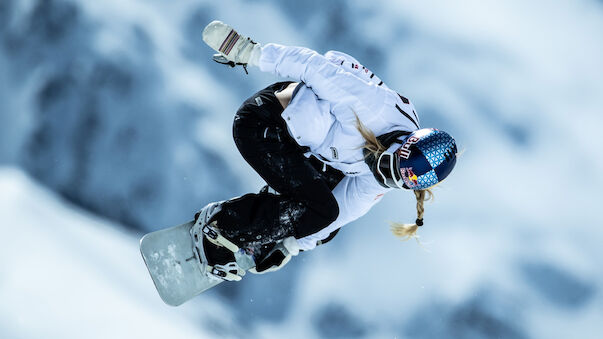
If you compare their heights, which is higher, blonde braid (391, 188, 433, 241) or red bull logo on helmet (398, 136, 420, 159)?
red bull logo on helmet (398, 136, 420, 159)

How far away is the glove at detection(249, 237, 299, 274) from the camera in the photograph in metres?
4.29

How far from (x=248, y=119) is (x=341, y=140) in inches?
25.7

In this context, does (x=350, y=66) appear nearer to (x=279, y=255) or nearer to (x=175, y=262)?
(x=279, y=255)

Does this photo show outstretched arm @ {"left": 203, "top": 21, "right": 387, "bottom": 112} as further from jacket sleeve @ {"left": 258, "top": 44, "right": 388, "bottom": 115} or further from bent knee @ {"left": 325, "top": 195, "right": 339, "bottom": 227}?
bent knee @ {"left": 325, "top": 195, "right": 339, "bottom": 227}

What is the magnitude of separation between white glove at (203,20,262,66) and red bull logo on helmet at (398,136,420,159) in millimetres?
1062

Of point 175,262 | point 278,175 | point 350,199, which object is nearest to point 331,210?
point 350,199

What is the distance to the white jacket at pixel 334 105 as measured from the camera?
355 cm

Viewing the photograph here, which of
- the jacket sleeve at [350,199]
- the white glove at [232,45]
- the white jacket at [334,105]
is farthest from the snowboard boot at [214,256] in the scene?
the white glove at [232,45]

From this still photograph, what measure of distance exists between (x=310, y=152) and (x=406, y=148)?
79 centimetres

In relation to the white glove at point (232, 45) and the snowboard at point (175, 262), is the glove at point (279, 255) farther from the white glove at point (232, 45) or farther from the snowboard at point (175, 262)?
the white glove at point (232, 45)

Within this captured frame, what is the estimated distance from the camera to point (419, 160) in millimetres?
3375

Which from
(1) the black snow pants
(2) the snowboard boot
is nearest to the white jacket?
(1) the black snow pants

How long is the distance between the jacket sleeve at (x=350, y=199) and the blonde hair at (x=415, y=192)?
26 cm

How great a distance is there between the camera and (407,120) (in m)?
3.63
